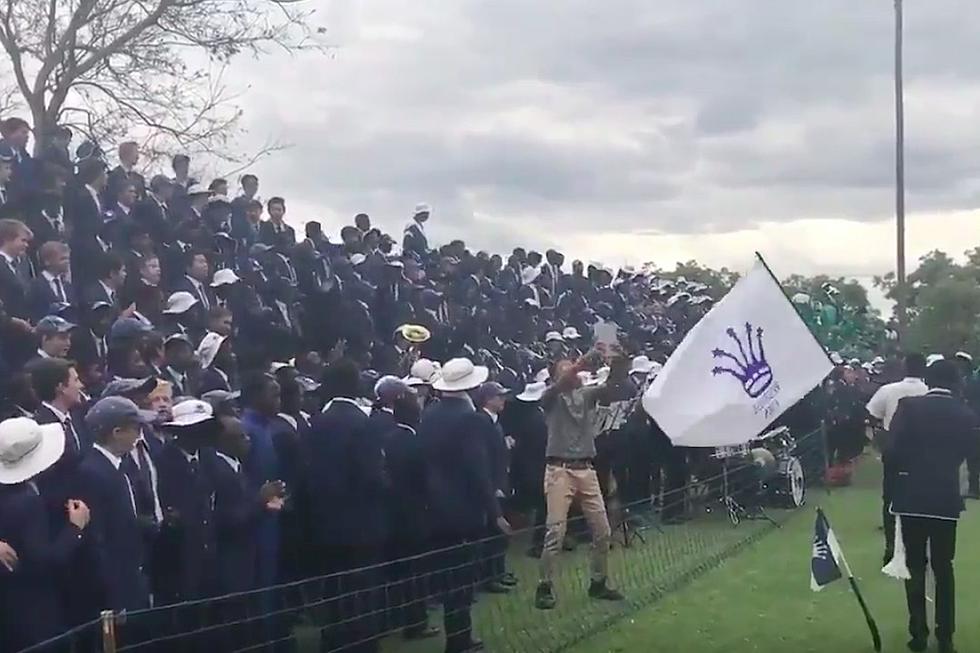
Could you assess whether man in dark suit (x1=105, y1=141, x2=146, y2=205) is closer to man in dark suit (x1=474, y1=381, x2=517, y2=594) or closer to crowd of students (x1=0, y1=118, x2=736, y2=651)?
crowd of students (x1=0, y1=118, x2=736, y2=651)

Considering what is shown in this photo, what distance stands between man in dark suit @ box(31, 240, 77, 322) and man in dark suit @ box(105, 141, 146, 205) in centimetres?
234

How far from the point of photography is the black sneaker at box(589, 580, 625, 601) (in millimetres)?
10828

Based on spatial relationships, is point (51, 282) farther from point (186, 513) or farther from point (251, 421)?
point (186, 513)

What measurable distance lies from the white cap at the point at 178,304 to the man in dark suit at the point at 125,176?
2.00 metres

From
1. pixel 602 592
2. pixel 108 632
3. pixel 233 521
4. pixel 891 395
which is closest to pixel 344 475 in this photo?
pixel 233 521

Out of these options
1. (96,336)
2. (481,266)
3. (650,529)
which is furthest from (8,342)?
(481,266)

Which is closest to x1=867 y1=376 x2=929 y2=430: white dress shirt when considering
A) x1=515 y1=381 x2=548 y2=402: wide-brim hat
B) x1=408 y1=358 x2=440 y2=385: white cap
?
x1=515 y1=381 x2=548 y2=402: wide-brim hat

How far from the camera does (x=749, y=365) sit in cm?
944

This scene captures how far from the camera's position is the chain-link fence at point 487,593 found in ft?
20.4

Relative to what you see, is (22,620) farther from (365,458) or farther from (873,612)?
(873,612)

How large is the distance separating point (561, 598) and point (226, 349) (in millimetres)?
3325

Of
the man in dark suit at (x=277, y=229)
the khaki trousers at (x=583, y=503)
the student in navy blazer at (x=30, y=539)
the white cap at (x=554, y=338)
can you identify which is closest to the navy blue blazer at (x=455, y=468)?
the khaki trousers at (x=583, y=503)

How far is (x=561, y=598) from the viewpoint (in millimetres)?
10797

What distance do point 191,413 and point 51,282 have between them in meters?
3.17
